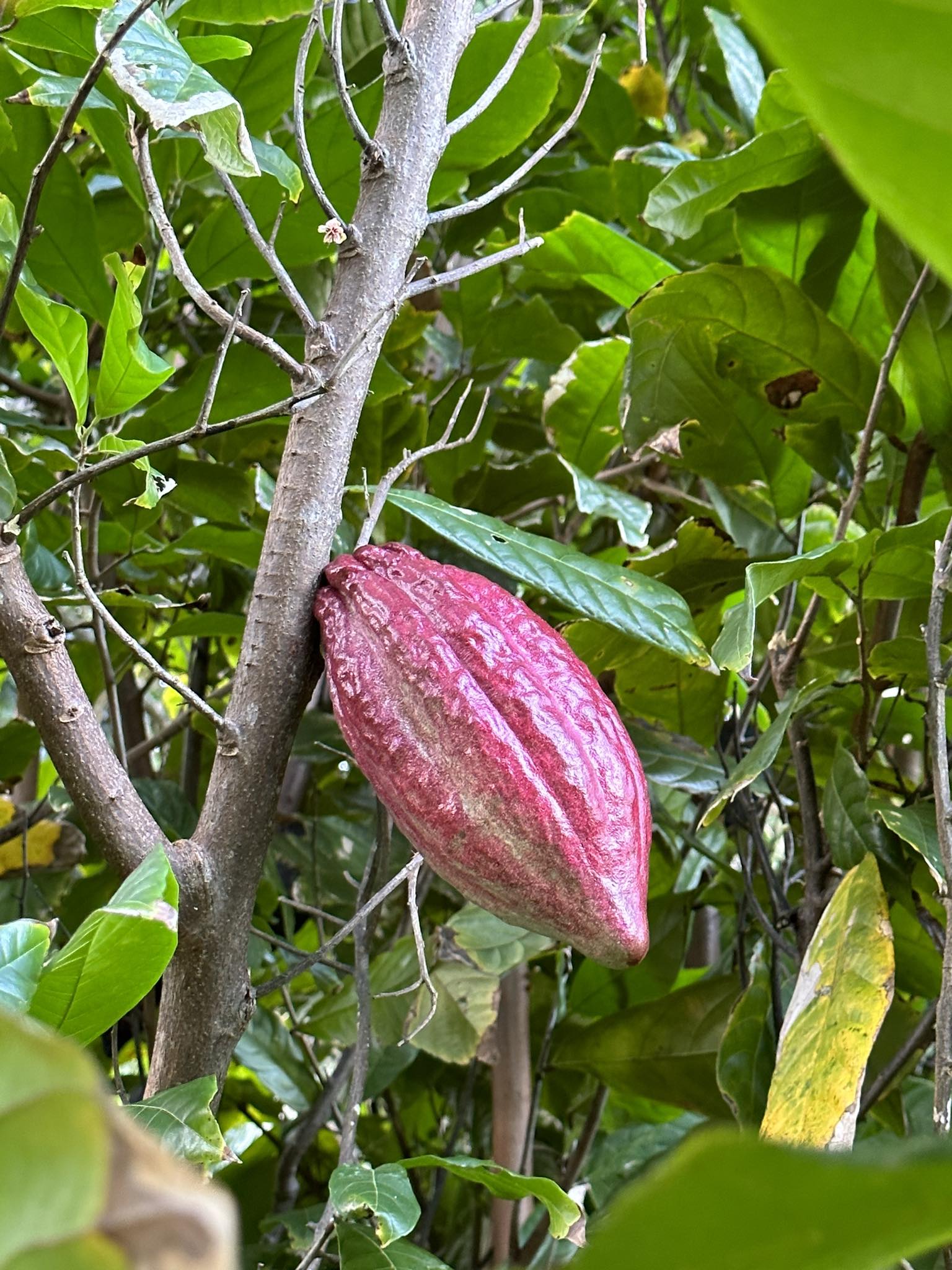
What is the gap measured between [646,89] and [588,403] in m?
0.55

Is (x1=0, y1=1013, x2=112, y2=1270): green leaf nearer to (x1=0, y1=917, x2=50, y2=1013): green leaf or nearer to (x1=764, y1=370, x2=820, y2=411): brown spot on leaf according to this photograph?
(x1=0, y1=917, x2=50, y2=1013): green leaf

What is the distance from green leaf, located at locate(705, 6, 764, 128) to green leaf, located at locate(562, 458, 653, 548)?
16.0 inches

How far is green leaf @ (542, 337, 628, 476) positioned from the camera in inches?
34.0

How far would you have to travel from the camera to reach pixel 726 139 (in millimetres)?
1268

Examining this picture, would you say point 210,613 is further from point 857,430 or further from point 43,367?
point 43,367

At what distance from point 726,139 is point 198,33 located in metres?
0.65

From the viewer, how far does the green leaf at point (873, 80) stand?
145 millimetres

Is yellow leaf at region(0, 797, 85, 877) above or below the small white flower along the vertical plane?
below

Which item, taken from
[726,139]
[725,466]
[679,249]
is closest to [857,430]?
[725,466]

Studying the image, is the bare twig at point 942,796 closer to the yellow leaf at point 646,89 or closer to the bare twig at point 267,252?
the bare twig at point 267,252

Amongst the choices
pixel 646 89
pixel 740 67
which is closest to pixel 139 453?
pixel 740 67

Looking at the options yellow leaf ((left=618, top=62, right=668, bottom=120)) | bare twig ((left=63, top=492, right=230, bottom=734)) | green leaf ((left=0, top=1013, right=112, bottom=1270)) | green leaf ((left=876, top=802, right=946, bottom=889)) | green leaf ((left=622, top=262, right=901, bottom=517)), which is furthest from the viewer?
yellow leaf ((left=618, top=62, right=668, bottom=120))

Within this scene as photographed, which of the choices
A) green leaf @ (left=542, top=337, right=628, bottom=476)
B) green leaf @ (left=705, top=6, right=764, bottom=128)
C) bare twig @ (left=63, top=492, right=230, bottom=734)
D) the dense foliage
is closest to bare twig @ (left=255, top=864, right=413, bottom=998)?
the dense foliage

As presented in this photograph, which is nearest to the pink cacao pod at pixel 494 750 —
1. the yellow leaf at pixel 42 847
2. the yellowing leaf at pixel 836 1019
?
the yellowing leaf at pixel 836 1019
